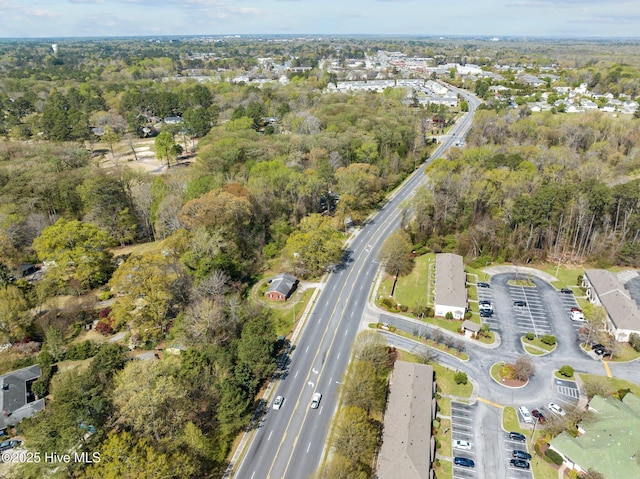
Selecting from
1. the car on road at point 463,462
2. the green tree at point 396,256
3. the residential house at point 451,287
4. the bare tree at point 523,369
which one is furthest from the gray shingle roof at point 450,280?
the car on road at point 463,462

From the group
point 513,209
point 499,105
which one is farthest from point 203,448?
point 499,105

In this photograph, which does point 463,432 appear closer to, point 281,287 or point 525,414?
point 525,414

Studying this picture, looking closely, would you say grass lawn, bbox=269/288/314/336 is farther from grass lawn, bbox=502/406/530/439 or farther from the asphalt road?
grass lawn, bbox=502/406/530/439

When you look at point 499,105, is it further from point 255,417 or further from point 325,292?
point 255,417

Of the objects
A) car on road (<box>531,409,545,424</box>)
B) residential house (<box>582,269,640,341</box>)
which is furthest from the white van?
residential house (<box>582,269,640,341</box>)

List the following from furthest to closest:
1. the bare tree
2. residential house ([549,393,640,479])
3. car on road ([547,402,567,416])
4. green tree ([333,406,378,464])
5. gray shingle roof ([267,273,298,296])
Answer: gray shingle roof ([267,273,298,296]) < the bare tree < car on road ([547,402,567,416]) < green tree ([333,406,378,464]) < residential house ([549,393,640,479])

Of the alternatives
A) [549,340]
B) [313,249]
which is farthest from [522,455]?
[313,249]

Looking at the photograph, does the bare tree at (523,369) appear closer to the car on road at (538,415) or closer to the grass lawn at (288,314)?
the car on road at (538,415)
